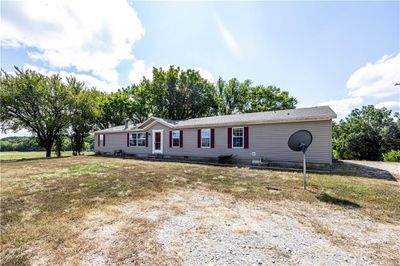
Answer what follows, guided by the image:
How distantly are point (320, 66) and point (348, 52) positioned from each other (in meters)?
2.30

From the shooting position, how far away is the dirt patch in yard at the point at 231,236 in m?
2.49

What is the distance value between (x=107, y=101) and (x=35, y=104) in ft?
29.3

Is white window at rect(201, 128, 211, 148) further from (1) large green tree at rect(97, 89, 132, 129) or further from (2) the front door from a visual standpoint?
(1) large green tree at rect(97, 89, 132, 129)

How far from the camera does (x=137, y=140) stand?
17.8 m

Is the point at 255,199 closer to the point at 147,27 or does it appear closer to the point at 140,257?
the point at 140,257

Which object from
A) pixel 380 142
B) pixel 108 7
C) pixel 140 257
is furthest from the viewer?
pixel 380 142

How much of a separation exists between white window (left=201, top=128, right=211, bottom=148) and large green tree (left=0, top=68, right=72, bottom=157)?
57.3ft

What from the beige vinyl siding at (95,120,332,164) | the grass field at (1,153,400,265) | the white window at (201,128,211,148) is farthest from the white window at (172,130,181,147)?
the grass field at (1,153,400,265)

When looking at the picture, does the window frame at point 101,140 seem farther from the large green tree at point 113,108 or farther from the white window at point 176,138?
the white window at point 176,138

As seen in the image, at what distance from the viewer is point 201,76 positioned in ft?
94.6

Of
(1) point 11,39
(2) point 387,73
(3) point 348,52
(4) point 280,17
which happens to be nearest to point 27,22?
(1) point 11,39

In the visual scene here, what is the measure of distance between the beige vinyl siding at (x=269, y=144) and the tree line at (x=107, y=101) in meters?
13.6

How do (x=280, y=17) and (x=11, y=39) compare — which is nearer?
(x=280, y=17)

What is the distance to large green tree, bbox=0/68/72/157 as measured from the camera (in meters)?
19.4
